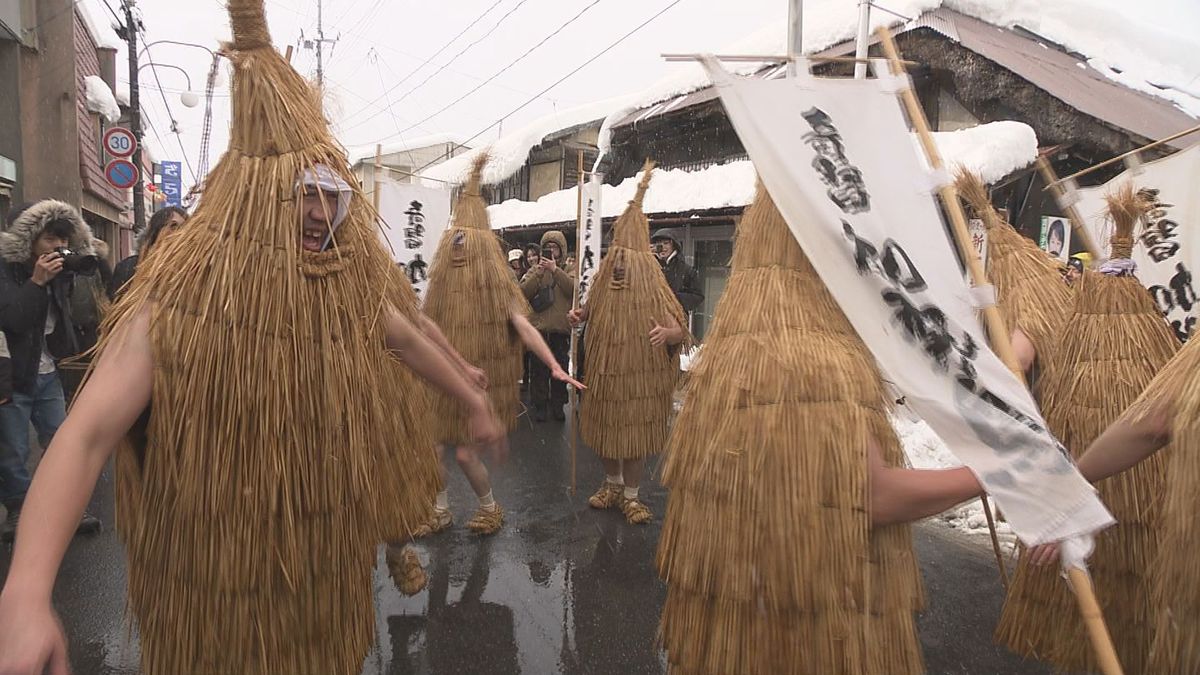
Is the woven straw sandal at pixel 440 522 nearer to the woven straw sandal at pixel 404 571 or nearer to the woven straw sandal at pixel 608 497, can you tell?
the woven straw sandal at pixel 608 497

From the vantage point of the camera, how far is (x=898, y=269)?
1.66 meters

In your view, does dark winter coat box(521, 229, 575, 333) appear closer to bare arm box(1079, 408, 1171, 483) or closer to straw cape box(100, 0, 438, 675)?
straw cape box(100, 0, 438, 675)

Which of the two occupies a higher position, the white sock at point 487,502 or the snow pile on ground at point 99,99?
the snow pile on ground at point 99,99

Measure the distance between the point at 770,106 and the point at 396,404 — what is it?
1.29 metres

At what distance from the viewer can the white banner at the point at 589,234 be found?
5.80m

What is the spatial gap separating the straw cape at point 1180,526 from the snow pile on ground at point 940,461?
231 centimetres

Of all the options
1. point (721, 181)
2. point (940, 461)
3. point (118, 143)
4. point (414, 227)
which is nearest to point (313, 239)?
point (414, 227)

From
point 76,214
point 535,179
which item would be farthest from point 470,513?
point 535,179

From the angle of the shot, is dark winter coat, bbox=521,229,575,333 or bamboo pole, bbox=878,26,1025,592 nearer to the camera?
bamboo pole, bbox=878,26,1025,592

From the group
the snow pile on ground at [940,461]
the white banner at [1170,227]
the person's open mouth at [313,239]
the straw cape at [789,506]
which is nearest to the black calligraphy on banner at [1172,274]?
the white banner at [1170,227]

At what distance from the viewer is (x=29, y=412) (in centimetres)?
414

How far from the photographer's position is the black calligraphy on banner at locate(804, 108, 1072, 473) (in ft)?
5.15

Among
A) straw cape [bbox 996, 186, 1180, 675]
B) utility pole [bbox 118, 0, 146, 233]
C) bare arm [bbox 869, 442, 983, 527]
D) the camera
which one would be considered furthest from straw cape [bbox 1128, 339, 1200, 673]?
utility pole [bbox 118, 0, 146, 233]

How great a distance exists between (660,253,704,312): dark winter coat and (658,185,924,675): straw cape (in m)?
4.80
